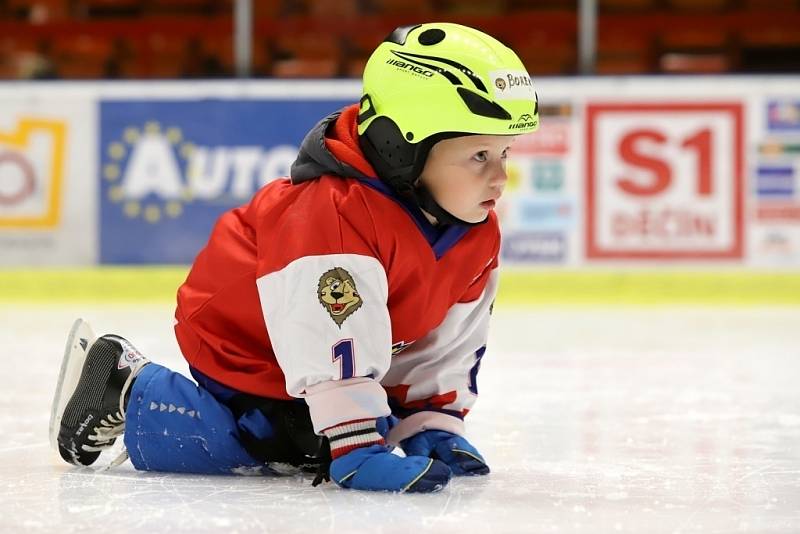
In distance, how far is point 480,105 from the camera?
67.5 inches

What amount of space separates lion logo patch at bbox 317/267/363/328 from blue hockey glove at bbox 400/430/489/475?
343 millimetres

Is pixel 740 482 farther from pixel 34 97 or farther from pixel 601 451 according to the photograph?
pixel 34 97

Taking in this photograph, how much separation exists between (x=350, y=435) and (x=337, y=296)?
7.8 inches

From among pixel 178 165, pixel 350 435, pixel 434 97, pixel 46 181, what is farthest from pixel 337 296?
pixel 46 181

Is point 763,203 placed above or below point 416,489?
above

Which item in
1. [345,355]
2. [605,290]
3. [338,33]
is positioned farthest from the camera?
[338,33]

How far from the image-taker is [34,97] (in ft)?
16.7

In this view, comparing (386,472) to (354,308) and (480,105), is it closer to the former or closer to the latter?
(354,308)

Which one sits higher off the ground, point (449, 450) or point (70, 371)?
point (70, 371)

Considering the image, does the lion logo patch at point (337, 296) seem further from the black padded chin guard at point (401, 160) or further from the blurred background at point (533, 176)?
the blurred background at point (533, 176)

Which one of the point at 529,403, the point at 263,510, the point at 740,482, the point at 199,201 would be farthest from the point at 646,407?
the point at 199,201

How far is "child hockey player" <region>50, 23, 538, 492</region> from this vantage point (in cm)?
170

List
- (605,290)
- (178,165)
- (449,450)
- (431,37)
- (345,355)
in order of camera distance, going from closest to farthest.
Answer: (345,355) → (431,37) → (449,450) → (605,290) → (178,165)

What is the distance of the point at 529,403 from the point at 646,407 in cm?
25
